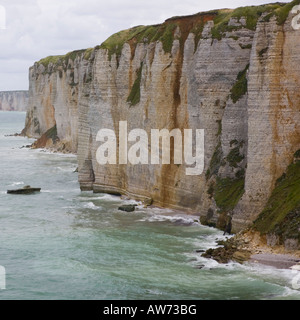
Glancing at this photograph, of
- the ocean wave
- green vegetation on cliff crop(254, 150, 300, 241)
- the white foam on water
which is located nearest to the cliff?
green vegetation on cliff crop(254, 150, 300, 241)

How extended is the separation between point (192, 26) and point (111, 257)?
857 inches

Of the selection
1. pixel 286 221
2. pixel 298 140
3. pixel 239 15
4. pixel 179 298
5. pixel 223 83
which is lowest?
pixel 179 298

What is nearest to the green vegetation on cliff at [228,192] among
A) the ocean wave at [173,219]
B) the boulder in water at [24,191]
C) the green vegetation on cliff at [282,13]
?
the ocean wave at [173,219]

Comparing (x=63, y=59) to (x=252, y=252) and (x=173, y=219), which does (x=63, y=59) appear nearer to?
(x=173, y=219)

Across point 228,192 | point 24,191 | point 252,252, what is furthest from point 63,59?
point 252,252

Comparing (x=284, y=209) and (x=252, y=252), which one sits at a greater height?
(x=284, y=209)

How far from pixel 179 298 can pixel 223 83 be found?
20810 mm

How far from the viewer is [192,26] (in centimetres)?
5350

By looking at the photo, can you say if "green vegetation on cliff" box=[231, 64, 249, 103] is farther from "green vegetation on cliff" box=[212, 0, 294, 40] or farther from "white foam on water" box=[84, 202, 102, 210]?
"white foam on water" box=[84, 202, 102, 210]

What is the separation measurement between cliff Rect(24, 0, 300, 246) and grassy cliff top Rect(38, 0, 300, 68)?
3.5 inches

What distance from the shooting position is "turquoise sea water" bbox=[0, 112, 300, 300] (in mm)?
33250

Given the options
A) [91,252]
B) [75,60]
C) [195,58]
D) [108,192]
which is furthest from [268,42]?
[75,60]

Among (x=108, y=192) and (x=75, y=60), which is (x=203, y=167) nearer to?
(x=108, y=192)

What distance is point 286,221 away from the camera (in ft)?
125
